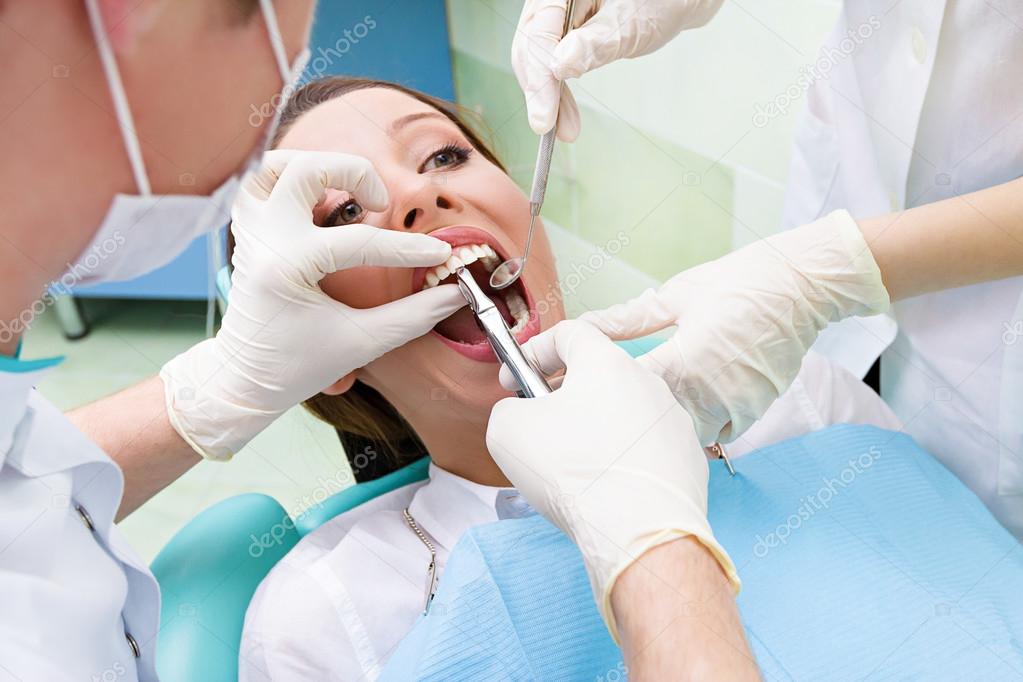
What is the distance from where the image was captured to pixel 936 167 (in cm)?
128

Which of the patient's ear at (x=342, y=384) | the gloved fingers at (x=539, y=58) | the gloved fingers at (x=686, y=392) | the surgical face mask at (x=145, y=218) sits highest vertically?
the surgical face mask at (x=145, y=218)

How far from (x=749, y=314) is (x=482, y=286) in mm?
412

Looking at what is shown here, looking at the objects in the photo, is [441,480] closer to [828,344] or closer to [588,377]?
[588,377]

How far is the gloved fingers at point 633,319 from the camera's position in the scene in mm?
1186

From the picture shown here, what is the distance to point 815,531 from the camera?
125 centimetres

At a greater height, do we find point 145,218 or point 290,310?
point 145,218

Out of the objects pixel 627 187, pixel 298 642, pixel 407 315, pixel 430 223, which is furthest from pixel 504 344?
pixel 627 187

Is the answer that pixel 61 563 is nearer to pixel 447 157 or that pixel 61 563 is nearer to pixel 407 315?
pixel 407 315

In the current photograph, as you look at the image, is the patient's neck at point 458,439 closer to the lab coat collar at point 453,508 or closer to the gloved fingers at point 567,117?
the lab coat collar at point 453,508

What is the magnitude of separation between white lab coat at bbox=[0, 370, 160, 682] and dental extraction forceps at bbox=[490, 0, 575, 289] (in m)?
0.57

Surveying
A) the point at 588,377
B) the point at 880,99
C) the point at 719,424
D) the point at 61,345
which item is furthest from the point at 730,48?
the point at 61,345

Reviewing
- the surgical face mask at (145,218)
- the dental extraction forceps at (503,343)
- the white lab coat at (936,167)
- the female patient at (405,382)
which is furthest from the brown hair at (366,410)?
the surgical face mask at (145,218)

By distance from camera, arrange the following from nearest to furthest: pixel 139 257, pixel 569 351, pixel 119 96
→ pixel 119 96 → pixel 139 257 → pixel 569 351

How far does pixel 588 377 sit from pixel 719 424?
248 mm
